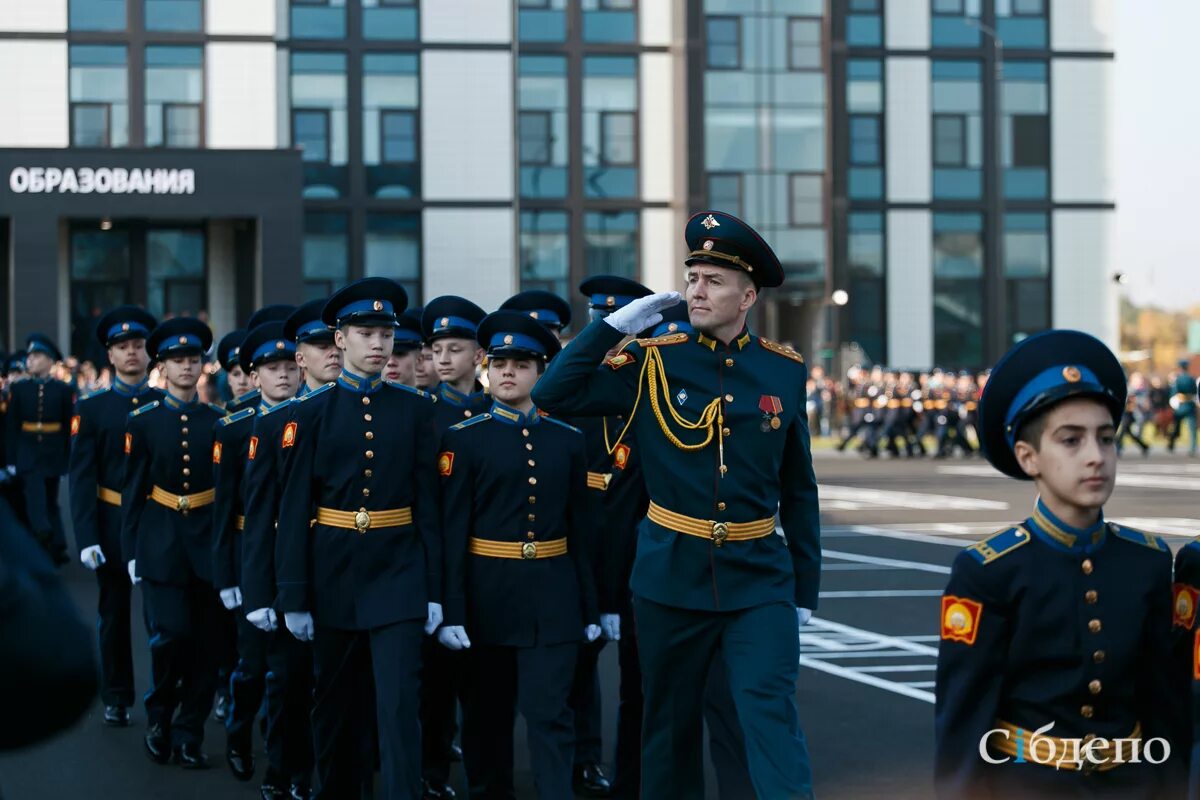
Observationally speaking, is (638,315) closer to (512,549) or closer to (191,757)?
(512,549)

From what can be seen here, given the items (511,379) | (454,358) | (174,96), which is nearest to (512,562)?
(511,379)

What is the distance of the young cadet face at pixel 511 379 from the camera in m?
8.05

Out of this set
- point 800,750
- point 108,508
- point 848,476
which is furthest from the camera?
point 848,476

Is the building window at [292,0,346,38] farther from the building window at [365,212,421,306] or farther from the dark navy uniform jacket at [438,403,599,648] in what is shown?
the dark navy uniform jacket at [438,403,599,648]

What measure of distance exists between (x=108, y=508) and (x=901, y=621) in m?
6.16

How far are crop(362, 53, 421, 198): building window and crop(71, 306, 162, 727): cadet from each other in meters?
40.0

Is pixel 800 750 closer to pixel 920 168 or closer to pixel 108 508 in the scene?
pixel 108 508

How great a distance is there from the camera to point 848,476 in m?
33.5

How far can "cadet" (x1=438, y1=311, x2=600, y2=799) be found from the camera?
25.3ft

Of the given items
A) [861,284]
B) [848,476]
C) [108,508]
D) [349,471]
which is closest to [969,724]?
[349,471]

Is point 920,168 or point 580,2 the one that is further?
Answer: point 920,168

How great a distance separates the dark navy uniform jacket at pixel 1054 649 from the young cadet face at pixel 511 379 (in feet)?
12.9

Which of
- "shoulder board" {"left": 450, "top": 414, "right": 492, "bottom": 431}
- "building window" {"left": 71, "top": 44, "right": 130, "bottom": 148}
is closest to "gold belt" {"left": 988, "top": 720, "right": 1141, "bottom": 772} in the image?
"shoulder board" {"left": 450, "top": 414, "right": 492, "bottom": 431}

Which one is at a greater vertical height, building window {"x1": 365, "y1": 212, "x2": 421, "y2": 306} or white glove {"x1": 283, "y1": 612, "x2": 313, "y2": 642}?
building window {"x1": 365, "y1": 212, "x2": 421, "y2": 306}
